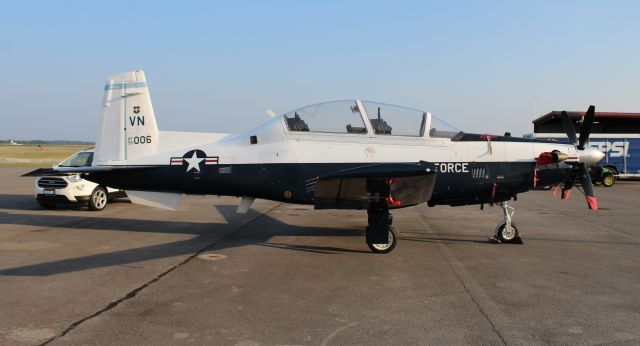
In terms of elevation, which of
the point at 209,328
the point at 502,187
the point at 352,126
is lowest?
the point at 209,328

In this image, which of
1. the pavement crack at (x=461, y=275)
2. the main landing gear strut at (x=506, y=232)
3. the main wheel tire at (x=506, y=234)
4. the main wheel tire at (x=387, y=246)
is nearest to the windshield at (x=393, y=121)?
the main wheel tire at (x=387, y=246)

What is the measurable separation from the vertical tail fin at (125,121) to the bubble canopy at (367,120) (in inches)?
115

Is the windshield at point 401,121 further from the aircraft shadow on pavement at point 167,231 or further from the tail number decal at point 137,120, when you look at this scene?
the tail number decal at point 137,120

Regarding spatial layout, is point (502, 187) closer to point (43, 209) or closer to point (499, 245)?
point (499, 245)

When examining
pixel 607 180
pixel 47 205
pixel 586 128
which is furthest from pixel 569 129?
pixel 607 180

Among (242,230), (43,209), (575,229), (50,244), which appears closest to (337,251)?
(242,230)

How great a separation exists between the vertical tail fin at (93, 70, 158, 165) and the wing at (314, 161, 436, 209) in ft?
12.5

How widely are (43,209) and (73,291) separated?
9.33 metres

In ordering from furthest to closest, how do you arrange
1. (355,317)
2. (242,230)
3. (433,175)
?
(242,230) → (433,175) → (355,317)

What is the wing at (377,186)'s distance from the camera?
6418mm

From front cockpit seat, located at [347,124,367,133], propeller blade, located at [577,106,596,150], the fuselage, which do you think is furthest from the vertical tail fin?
propeller blade, located at [577,106,596,150]

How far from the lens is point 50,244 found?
26.4 ft

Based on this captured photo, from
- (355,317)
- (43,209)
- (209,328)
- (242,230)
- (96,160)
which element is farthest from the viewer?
(43,209)

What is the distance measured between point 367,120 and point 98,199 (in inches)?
352
